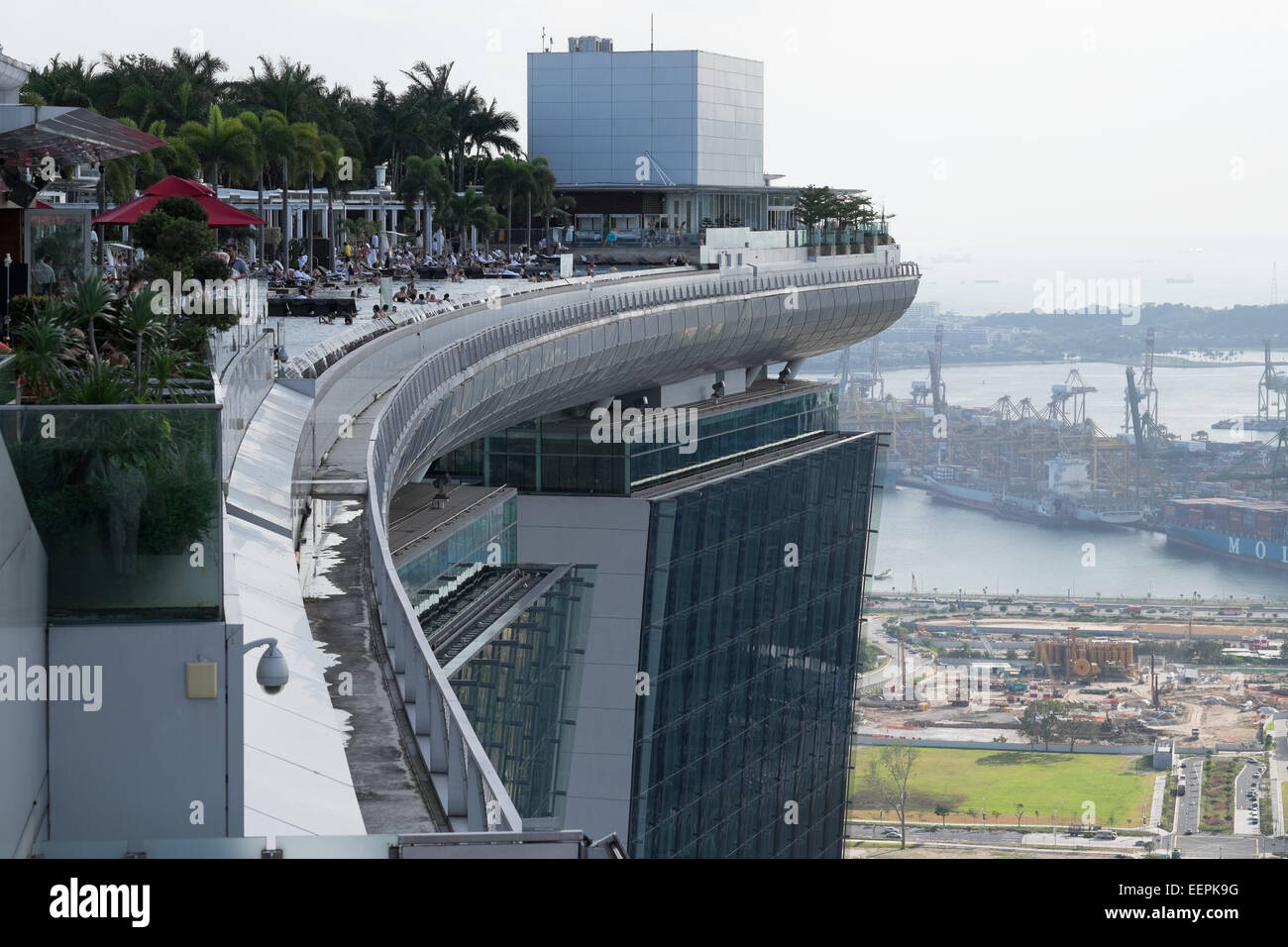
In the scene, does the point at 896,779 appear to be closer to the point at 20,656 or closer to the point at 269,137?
the point at 269,137

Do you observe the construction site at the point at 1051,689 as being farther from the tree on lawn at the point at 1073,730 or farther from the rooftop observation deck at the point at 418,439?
the rooftop observation deck at the point at 418,439

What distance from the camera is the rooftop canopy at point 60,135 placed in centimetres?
2047

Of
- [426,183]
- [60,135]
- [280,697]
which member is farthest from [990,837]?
[280,697]

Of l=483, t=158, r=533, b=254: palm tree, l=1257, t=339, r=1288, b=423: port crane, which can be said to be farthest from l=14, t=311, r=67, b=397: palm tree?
l=1257, t=339, r=1288, b=423: port crane

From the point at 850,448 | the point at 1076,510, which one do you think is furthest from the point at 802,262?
the point at 1076,510

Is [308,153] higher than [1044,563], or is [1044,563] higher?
[308,153]

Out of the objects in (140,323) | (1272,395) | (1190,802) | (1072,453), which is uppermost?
(140,323)

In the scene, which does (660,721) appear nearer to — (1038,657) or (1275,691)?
(1038,657)

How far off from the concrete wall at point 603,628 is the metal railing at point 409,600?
600 cm

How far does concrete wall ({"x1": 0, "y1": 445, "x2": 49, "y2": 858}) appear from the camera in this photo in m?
6.93

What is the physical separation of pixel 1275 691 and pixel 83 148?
290 feet

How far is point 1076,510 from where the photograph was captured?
118 metres

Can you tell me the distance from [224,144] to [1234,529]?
71676mm

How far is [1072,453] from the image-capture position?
122875 mm
